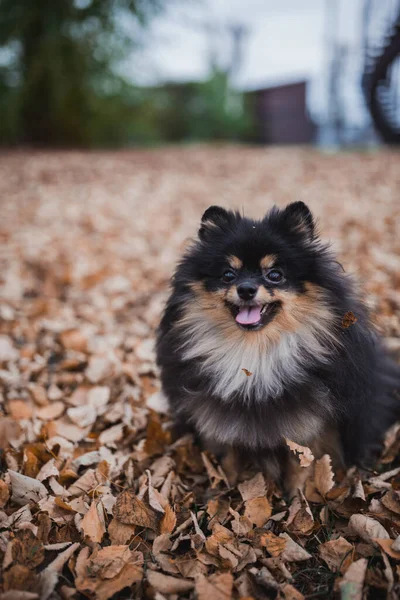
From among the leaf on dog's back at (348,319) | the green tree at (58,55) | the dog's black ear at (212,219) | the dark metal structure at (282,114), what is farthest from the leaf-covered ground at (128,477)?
the dark metal structure at (282,114)

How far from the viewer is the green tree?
12539 mm

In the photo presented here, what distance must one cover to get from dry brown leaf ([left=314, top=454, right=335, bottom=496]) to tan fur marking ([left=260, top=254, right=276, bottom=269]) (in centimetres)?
100

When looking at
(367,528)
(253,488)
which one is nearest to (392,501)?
(367,528)

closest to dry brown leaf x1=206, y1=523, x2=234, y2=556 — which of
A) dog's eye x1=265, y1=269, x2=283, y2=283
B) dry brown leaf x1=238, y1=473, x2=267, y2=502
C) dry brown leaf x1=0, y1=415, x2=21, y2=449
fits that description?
dry brown leaf x1=238, y1=473, x2=267, y2=502

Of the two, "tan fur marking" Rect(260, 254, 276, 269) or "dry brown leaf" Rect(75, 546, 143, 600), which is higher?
"tan fur marking" Rect(260, 254, 276, 269)

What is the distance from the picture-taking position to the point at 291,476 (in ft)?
7.65

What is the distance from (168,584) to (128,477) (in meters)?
0.69

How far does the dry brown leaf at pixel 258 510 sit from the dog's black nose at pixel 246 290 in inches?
38.7

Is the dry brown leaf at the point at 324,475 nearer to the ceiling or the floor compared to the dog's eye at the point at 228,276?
nearer to the floor

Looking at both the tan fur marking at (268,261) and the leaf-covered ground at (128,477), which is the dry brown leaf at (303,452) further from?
the tan fur marking at (268,261)

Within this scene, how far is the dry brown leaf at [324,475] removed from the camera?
7.23 feet

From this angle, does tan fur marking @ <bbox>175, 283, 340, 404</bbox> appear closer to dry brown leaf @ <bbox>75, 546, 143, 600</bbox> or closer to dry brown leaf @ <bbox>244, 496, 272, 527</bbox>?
dry brown leaf @ <bbox>244, 496, 272, 527</bbox>

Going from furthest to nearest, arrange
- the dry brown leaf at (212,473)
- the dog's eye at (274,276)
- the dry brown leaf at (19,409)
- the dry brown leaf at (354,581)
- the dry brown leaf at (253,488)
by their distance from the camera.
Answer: the dry brown leaf at (19,409)
the dry brown leaf at (212,473)
the dry brown leaf at (253,488)
the dog's eye at (274,276)
the dry brown leaf at (354,581)

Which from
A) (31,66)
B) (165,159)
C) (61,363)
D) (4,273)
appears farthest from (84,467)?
(31,66)
